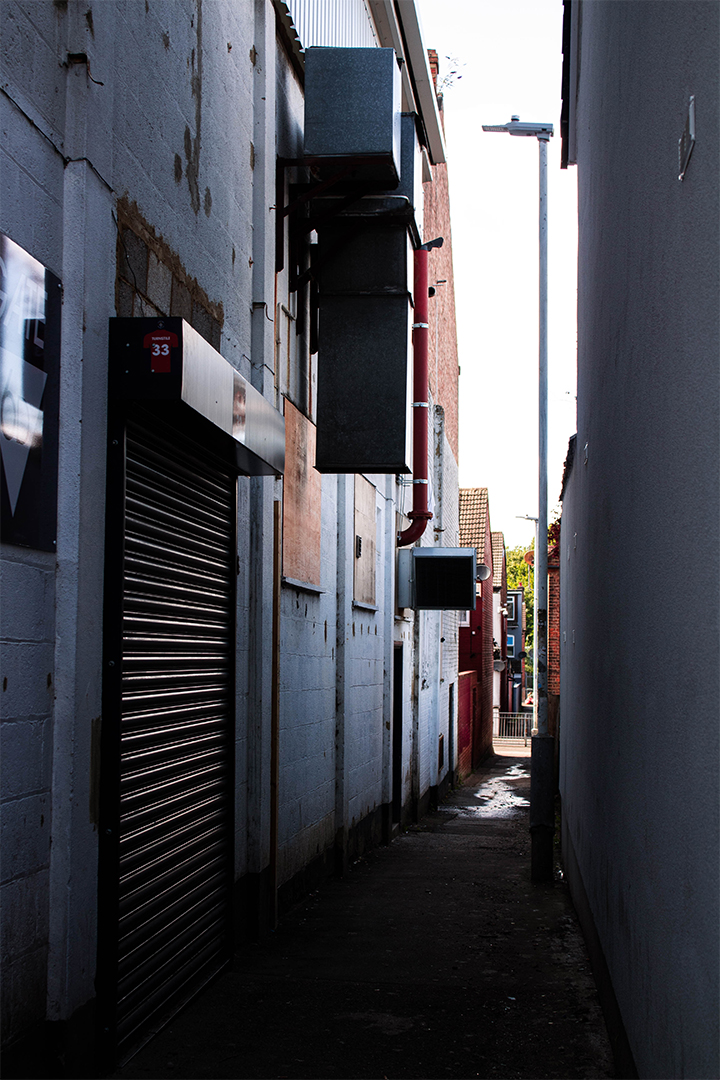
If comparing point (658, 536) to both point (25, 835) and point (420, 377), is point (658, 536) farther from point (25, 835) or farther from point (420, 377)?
point (420, 377)

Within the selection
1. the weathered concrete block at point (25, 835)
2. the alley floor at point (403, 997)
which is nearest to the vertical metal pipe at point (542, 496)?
the alley floor at point (403, 997)

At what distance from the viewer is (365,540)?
12.0 meters

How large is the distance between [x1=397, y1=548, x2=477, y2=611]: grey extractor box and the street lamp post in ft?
3.82

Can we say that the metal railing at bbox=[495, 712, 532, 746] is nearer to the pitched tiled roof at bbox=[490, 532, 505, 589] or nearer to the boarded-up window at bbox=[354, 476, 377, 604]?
the pitched tiled roof at bbox=[490, 532, 505, 589]

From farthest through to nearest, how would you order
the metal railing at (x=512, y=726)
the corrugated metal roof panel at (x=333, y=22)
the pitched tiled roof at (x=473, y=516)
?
the metal railing at (x=512, y=726) < the pitched tiled roof at (x=473, y=516) < the corrugated metal roof panel at (x=333, y=22)

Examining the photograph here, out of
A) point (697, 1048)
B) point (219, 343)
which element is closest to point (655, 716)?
point (697, 1048)

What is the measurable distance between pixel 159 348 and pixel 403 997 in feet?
11.8

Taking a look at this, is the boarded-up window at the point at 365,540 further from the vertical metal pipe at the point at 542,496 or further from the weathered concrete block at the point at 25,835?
the weathered concrete block at the point at 25,835

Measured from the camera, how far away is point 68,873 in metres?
4.07

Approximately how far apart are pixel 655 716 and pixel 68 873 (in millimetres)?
2207

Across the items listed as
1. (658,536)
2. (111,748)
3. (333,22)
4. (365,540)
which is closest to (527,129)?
(333,22)

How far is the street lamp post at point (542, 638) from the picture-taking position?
1010cm

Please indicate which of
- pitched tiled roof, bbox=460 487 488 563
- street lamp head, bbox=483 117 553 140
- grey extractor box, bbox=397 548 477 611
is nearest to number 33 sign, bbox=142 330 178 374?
grey extractor box, bbox=397 548 477 611

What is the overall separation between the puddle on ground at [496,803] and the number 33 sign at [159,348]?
50.2ft
